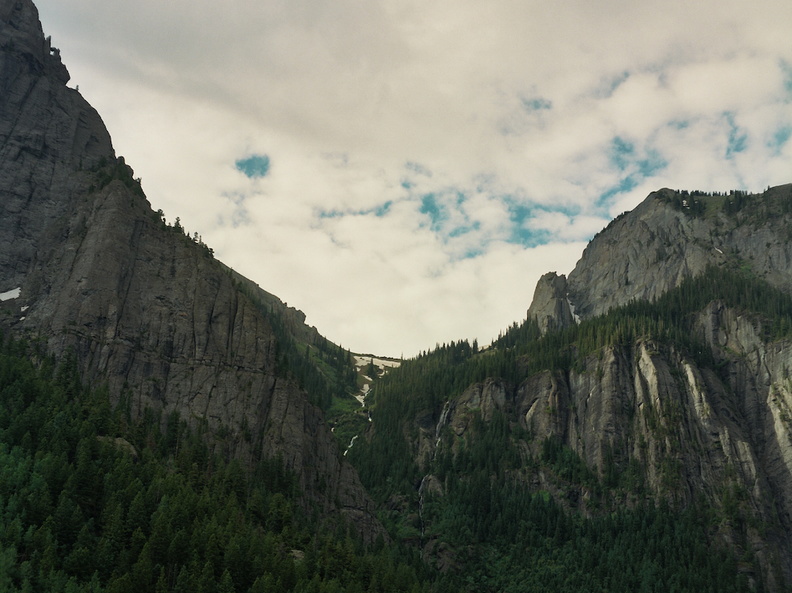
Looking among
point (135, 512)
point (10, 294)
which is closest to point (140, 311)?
point (10, 294)

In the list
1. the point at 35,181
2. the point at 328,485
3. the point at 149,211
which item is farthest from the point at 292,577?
the point at 35,181

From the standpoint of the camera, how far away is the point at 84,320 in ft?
511

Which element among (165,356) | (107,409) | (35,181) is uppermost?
(35,181)

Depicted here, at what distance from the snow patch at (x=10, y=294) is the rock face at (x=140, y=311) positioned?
2.44ft

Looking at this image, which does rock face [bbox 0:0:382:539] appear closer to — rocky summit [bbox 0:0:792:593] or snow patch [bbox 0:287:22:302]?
rocky summit [bbox 0:0:792:593]

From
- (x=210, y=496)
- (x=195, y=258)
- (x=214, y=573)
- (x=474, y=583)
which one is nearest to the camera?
(x=214, y=573)

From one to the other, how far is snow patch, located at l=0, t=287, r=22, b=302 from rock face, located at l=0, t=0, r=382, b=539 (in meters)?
0.74

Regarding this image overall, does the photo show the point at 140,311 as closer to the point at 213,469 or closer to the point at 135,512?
the point at 213,469

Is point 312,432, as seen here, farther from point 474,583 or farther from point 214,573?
point 214,573

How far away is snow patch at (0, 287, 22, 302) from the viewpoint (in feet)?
534

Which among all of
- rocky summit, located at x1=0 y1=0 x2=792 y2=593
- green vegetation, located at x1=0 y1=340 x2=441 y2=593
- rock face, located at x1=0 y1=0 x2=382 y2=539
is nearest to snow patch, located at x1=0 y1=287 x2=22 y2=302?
rock face, located at x1=0 y1=0 x2=382 y2=539

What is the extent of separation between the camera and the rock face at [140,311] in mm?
154375

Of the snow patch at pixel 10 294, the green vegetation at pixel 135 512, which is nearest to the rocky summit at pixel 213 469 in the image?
the green vegetation at pixel 135 512

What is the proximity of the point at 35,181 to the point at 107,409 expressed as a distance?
248 feet
